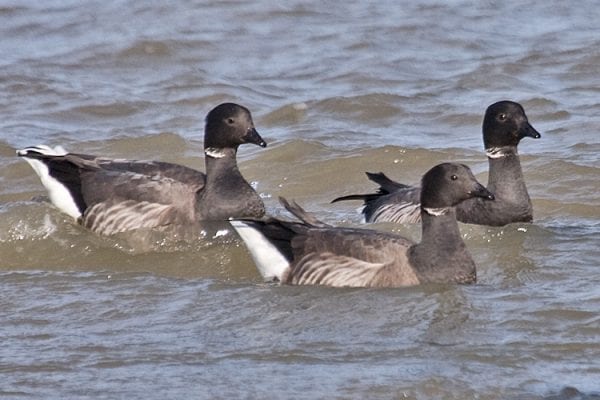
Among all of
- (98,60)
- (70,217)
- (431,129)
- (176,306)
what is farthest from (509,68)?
(176,306)

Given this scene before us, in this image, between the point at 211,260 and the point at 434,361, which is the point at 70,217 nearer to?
the point at 211,260

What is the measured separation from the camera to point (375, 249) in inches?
377

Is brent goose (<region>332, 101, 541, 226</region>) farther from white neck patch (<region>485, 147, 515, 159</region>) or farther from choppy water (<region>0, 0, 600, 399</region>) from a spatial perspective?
choppy water (<region>0, 0, 600, 399</region>)

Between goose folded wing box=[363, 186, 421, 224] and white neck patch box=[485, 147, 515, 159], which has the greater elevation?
white neck patch box=[485, 147, 515, 159]

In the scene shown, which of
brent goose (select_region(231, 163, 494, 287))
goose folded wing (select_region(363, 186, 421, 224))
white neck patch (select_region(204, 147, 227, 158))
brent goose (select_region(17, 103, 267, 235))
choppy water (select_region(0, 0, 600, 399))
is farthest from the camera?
goose folded wing (select_region(363, 186, 421, 224))

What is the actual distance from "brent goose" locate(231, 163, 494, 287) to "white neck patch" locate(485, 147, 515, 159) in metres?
2.15

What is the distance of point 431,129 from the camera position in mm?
14953

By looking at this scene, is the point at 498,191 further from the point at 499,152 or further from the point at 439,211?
the point at 439,211

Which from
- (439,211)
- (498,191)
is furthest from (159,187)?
(498,191)

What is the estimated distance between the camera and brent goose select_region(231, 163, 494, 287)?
31.2 ft

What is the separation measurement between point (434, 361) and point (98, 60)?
38.0 ft

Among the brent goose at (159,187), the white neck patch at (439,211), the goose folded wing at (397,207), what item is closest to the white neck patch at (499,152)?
the goose folded wing at (397,207)

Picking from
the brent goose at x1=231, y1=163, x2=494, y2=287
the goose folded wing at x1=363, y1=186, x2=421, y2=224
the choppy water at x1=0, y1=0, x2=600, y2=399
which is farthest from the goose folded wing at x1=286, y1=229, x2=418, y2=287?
the goose folded wing at x1=363, y1=186, x2=421, y2=224

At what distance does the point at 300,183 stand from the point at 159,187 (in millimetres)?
2362
